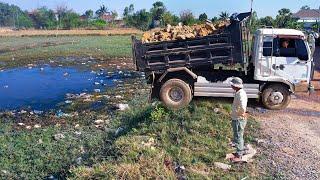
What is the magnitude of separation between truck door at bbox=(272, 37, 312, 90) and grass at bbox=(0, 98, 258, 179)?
1858 mm

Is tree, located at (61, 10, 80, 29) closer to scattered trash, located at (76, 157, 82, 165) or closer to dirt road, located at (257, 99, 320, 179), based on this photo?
dirt road, located at (257, 99, 320, 179)

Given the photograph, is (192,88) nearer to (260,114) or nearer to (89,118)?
(260,114)

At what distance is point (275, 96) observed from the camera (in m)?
12.7

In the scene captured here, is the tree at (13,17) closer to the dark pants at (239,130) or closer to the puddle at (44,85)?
the puddle at (44,85)

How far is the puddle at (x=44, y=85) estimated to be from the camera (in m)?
18.0

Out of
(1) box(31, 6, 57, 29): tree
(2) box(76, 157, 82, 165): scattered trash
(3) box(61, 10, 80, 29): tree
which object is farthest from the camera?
(1) box(31, 6, 57, 29): tree

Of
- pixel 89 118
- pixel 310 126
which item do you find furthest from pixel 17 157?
pixel 310 126

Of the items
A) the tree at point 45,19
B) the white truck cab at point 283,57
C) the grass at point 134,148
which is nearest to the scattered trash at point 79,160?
the grass at point 134,148

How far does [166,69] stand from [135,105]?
13.6 ft

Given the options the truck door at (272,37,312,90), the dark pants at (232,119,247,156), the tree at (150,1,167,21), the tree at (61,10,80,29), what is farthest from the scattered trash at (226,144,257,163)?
the tree at (61,10,80,29)

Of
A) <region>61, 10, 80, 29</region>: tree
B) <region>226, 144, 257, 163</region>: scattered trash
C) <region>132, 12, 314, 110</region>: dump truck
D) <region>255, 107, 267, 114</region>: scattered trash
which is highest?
<region>61, 10, 80, 29</region>: tree

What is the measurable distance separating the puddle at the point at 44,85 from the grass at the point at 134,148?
3991mm

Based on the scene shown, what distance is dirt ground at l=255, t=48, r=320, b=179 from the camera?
9.02m

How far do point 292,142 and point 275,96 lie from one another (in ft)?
8.05
